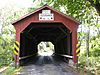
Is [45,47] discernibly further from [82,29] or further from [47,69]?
[47,69]

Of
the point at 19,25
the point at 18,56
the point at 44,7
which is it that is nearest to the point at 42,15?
the point at 44,7

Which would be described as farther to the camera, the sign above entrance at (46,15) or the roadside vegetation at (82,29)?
the sign above entrance at (46,15)

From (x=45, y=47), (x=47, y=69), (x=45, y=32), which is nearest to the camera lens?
(x=47, y=69)

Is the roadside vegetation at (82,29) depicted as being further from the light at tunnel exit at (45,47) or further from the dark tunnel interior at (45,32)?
the light at tunnel exit at (45,47)

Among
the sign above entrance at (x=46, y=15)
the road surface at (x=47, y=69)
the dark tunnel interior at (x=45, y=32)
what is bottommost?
the road surface at (x=47, y=69)

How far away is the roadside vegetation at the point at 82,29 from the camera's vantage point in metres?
12.1

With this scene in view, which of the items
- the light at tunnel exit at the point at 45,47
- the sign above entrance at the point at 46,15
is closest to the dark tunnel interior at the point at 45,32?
the sign above entrance at the point at 46,15

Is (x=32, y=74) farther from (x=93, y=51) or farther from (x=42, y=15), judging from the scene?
(x=93, y=51)

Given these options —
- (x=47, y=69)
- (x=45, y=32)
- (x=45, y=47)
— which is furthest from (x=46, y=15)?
(x=45, y=47)

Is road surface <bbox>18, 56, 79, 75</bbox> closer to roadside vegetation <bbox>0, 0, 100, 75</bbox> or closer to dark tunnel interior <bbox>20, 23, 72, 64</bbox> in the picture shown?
roadside vegetation <bbox>0, 0, 100, 75</bbox>

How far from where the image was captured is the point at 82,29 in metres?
31.2

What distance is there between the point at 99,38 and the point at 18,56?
7.99 m

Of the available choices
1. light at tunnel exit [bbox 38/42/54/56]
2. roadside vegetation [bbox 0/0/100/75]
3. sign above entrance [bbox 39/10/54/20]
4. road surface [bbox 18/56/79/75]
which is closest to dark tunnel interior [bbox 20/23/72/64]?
roadside vegetation [bbox 0/0/100/75]

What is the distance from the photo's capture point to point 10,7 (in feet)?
122
